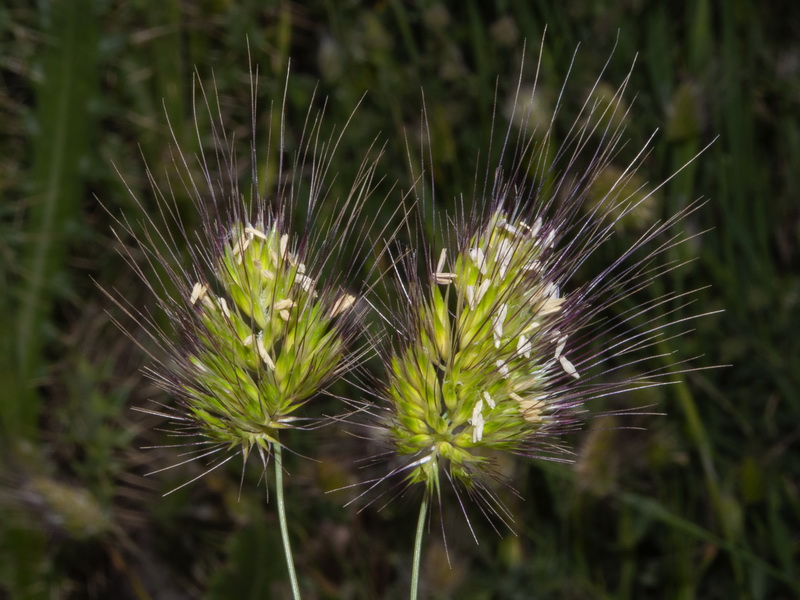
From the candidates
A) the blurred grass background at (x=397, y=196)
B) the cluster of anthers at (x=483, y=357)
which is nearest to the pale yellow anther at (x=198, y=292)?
the cluster of anthers at (x=483, y=357)

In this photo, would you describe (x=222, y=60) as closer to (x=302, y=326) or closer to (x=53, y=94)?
(x=53, y=94)

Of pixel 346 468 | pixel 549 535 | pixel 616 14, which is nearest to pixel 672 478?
pixel 549 535

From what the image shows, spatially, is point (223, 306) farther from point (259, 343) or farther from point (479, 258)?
point (479, 258)

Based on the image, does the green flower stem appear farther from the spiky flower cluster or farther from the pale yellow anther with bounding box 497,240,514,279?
the pale yellow anther with bounding box 497,240,514,279

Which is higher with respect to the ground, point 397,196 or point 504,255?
point 397,196

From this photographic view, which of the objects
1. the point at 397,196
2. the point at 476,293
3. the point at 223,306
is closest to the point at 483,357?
the point at 476,293

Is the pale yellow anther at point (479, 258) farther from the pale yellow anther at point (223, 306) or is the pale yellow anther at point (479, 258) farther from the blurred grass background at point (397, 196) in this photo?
the blurred grass background at point (397, 196)

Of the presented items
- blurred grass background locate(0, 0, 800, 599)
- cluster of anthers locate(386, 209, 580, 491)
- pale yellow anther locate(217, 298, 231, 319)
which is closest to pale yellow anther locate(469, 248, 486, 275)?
cluster of anthers locate(386, 209, 580, 491)
